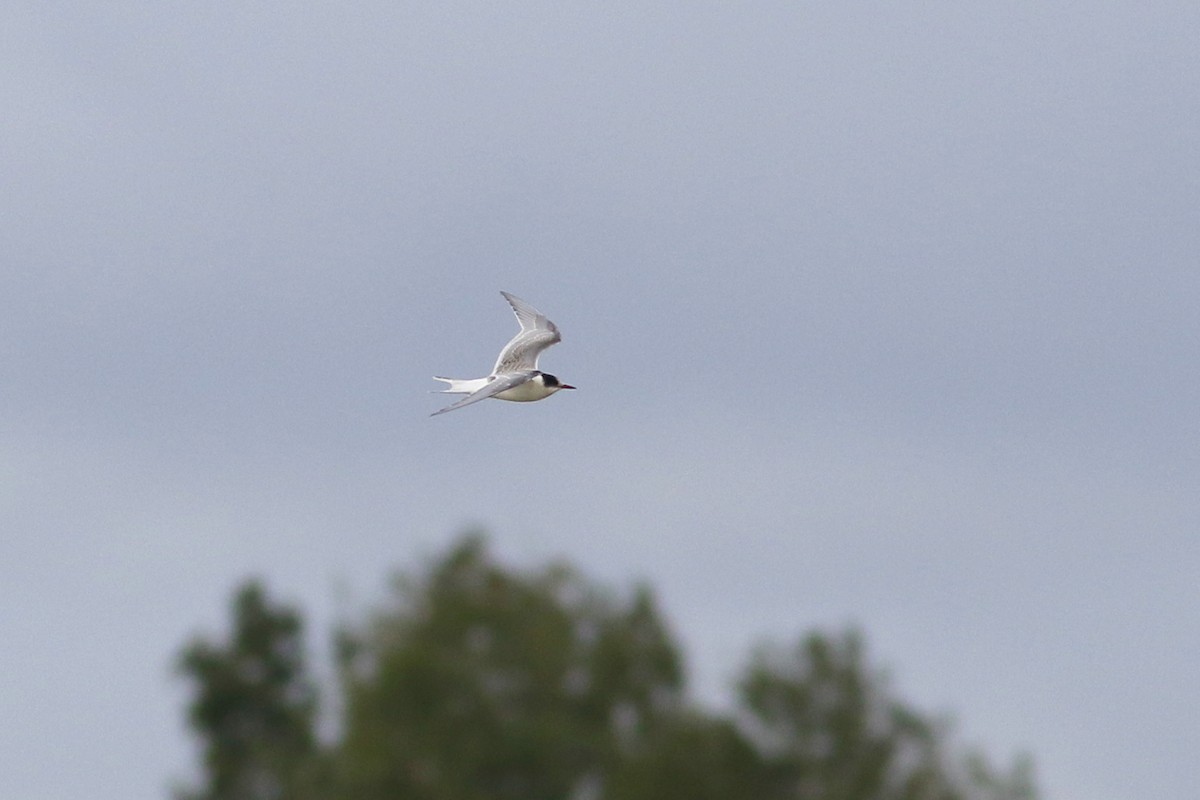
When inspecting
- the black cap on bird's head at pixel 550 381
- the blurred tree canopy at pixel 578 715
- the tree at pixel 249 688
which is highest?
the black cap on bird's head at pixel 550 381

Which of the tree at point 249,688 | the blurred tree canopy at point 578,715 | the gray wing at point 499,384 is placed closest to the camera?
the blurred tree canopy at point 578,715

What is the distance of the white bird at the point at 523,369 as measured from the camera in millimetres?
48500

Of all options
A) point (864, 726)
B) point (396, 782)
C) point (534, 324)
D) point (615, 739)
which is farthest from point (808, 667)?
point (534, 324)

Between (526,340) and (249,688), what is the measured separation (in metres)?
8.48

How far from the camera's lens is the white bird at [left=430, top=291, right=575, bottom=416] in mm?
48500

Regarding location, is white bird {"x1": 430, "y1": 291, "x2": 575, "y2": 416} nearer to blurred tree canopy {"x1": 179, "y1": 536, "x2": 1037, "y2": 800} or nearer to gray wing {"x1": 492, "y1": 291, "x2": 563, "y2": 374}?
gray wing {"x1": 492, "y1": 291, "x2": 563, "y2": 374}

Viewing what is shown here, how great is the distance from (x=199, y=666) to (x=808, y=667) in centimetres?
1474

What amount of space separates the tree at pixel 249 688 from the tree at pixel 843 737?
12.0 m

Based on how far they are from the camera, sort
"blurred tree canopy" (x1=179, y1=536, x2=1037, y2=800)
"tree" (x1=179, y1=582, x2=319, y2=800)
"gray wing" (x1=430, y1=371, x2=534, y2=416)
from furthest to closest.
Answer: "tree" (x1=179, y1=582, x2=319, y2=800) → "gray wing" (x1=430, y1=371, x2=534, y2=416) → "blurred tree canopy" (x1=179, y1=536, x2=1037, y2=800)

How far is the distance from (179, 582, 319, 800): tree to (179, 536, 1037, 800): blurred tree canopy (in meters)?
7.87

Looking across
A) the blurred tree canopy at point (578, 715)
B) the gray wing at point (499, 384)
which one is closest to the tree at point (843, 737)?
the blurred tree canopy at point (578, 715)

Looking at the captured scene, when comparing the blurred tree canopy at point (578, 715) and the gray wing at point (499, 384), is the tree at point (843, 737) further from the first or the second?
the gray wing at point (499, 384)

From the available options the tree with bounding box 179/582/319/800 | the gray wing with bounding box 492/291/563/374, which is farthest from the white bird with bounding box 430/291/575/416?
the tree with bounding box 179/582/319/800

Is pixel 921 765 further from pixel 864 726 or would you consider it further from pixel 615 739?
pixel 615 739
